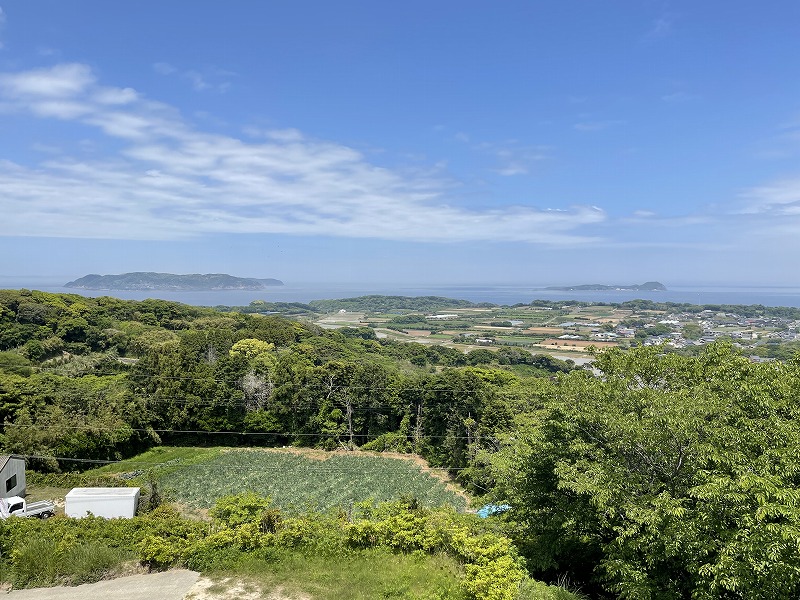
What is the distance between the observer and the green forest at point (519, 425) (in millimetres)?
6875

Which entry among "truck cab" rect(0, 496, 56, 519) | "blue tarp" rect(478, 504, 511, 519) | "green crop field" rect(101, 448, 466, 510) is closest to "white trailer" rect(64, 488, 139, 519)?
"truck cab" rect(0, 496, 56, 519)

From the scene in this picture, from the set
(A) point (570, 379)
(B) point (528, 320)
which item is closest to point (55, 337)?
(A) point (570, 379)

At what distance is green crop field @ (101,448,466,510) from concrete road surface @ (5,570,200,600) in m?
8.08

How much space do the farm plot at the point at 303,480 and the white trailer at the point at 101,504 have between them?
9.81 ft

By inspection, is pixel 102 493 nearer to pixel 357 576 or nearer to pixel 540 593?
pixel 357 576

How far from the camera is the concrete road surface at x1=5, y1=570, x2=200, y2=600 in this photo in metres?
8.49

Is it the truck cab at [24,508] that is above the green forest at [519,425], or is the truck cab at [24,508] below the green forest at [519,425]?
below

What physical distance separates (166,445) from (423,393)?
17.1 m

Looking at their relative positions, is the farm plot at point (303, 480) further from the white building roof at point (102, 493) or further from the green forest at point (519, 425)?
the white building roof at point (102, 493)

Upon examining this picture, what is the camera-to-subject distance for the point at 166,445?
29062 mm

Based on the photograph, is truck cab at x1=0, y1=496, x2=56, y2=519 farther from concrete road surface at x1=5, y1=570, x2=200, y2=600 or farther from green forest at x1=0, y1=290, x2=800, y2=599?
concrete road surface at x1=5, y1=570, x2=200, y2=600

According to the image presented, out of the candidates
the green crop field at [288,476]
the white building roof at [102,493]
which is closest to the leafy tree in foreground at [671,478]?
the green crop field at [288,476]

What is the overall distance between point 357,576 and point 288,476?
1494cm

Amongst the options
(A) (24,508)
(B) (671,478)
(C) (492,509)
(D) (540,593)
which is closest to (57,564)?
(A) (24,508)
